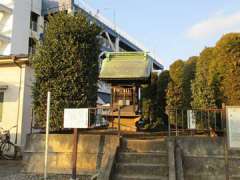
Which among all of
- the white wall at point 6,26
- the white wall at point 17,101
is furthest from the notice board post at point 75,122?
the white wall at point 6,26

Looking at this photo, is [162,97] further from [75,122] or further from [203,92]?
[75,122]

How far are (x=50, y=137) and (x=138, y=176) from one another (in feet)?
11.4

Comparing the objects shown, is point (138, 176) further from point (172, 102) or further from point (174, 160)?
point (172, 102)

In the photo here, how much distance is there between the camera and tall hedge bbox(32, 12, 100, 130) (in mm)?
10141

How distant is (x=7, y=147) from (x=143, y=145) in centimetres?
796

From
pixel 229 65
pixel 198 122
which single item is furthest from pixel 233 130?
pixel 229 65

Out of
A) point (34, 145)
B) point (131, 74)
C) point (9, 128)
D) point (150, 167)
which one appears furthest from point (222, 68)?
point (9, 128)

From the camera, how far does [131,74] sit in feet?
37.9

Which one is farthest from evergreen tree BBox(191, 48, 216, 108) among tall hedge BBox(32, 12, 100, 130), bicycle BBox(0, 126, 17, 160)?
bicycle BBox(0, 126, 17, 160)

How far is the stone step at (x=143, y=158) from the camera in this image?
8.07 meters

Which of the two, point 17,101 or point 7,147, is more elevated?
point 17,101

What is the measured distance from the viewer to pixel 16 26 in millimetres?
31203

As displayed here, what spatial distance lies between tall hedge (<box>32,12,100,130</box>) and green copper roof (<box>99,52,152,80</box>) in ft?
3.23

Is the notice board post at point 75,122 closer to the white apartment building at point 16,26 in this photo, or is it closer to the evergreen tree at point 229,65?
the evergreen tree at point 229,65
